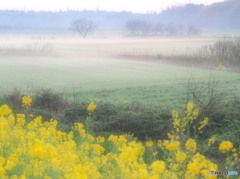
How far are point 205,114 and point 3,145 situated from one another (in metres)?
4.08

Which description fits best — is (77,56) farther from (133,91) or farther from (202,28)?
(133,91)

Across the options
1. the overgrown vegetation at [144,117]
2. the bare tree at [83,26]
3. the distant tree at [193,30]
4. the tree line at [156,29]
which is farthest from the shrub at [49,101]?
the bare tree at [83,26]

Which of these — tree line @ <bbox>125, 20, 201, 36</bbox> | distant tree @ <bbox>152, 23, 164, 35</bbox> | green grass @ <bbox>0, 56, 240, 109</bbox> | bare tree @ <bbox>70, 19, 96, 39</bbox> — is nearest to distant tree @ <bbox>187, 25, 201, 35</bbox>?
tree line @ <bbox>125, 20, 201, 36</bbox>

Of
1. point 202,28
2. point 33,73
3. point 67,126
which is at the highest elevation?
point 202,28

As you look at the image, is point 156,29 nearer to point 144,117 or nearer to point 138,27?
point 138,27

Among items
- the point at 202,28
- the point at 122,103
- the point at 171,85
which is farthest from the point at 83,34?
the point at 122,103

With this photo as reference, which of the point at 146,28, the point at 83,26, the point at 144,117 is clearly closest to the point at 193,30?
the point at 146,28

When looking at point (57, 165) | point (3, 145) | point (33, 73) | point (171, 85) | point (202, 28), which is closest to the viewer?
point (57, 165)

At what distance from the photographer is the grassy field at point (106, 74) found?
10836mm

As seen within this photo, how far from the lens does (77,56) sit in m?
22.8

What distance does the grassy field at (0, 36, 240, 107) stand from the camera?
10836 mm

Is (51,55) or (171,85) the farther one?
(51,55)

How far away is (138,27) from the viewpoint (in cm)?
3359

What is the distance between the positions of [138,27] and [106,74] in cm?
1825
